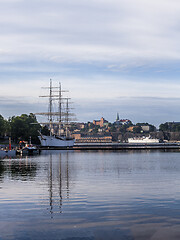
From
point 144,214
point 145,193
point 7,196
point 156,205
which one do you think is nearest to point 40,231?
point 144,214

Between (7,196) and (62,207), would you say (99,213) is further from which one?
(7,196)

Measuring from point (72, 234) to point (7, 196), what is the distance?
1252cm

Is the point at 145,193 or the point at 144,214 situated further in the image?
the point at 145,193

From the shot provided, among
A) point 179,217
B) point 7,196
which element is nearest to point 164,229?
point 179,217

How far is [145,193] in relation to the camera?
28.6 m

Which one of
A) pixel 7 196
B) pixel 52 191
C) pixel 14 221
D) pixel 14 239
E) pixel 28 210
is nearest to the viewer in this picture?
pixel 14 239

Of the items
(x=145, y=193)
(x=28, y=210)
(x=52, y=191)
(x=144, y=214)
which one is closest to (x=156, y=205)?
(x=144, y=214)

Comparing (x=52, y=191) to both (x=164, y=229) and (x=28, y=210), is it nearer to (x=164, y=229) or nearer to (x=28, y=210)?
(x=28, y=210)

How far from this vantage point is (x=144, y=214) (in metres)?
20.2

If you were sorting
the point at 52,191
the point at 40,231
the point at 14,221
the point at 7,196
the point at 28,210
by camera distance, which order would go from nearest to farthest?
the point at 40,231 < the point at 14,221 < the point at 28,210 < the point at 7,196 < the point at 52,191

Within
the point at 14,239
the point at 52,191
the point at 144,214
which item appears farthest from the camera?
the point at 52,191

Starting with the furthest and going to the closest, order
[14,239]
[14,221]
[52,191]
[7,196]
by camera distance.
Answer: [52,191] < [7,196] < [14,221] < [14,239]

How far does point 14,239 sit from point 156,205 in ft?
34.3

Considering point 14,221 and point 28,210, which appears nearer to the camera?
point 14,221
